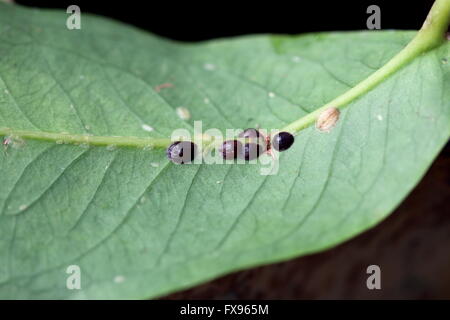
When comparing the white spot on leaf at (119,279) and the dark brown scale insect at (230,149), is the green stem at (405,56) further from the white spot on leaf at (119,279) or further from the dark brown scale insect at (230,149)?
the white spot on leaf at (119,279)

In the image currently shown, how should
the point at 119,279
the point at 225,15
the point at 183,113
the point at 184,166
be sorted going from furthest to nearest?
the point at 225,15 < the point at 183,113 < the point at 184,166 < the point at 119,279

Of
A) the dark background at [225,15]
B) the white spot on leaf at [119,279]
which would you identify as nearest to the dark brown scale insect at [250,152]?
the white spot on leaf at [119,279]

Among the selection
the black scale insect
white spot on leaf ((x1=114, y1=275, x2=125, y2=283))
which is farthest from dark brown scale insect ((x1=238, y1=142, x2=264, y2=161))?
white spot on leaf ((x1=114, y1=275, x2=125, y2=283))

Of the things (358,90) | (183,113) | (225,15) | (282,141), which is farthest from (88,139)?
(225,15)

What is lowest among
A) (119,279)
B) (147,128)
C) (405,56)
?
(119,279)

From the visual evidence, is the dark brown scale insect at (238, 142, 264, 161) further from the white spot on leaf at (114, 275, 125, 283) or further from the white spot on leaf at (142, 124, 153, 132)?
the white spot on leaf at (114, 275, 125, 283)

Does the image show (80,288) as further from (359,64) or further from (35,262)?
(359,64)

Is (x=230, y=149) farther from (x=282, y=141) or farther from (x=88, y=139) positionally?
(x=88, y=139)

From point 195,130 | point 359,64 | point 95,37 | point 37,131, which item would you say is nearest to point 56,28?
point 95,37
